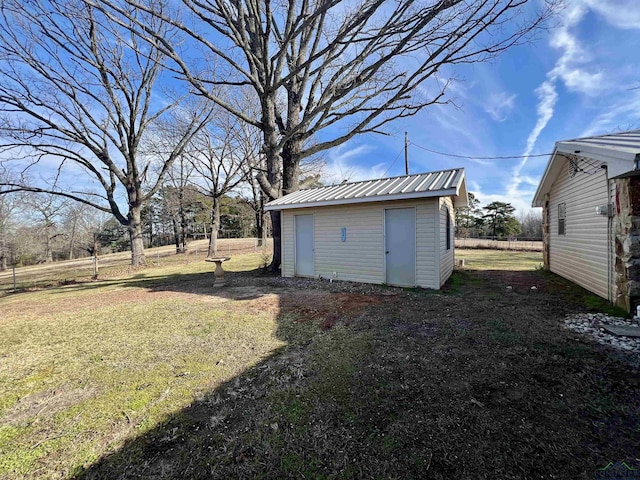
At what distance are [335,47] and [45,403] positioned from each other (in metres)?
8.41

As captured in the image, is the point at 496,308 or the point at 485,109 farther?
the point at 485,109

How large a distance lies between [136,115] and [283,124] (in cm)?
833

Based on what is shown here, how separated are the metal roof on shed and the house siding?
0.31m

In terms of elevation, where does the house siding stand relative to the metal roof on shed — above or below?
below

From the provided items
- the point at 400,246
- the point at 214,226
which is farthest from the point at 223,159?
the point at 400,246

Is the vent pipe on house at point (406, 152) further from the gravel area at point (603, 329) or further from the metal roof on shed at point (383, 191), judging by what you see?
the gravel area at point (603, 329)

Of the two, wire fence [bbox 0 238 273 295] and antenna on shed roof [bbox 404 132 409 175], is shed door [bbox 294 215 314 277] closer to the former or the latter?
wire fence [bbox 0 238 273 295]

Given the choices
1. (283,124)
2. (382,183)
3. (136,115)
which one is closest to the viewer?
(382,183)

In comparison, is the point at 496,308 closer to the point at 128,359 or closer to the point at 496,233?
the point at 128,359

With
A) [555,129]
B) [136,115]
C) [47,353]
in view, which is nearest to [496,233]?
[555,129]

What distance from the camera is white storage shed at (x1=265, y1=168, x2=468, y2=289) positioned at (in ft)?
21.1

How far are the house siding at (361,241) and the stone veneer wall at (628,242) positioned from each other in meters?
2.97

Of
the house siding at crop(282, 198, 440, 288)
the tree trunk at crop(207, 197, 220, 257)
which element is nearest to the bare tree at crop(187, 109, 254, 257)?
the tree trunk at crop(207, 197, 220, 257)

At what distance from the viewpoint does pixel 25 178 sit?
1216cm
